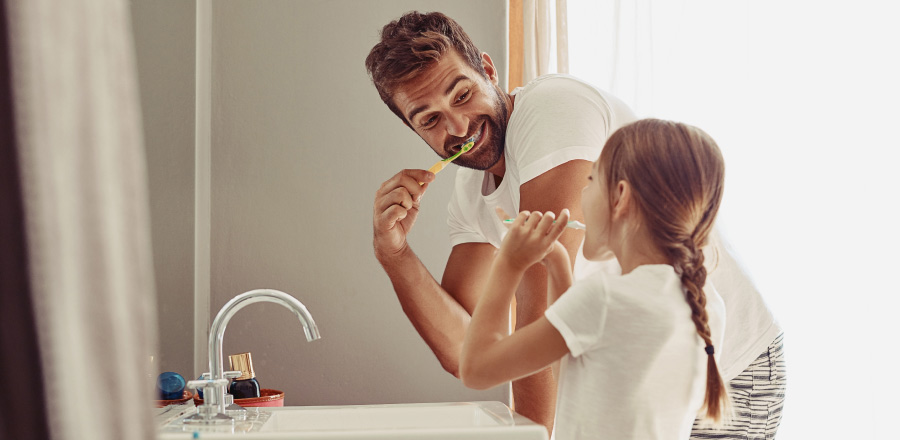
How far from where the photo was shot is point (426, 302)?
52.5 inches

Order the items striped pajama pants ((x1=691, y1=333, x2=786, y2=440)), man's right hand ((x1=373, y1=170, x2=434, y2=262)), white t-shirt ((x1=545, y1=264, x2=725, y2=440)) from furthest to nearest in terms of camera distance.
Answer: man's right hand ((x1=373, y1=170, x2=434, y2=262)) < striped pajama pants ((x1=691, y1=333, x2=786, y2=440)) < white t-shirt ((x1=545, y1=264, x2=725, y2=440))

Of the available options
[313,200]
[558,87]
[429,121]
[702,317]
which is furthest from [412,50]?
[702,317]

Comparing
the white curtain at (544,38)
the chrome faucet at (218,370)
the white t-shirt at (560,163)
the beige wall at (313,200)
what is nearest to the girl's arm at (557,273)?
the white t-shirt at (560,163)

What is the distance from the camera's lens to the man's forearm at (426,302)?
132 centimetres

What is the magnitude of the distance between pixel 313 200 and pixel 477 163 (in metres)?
0.57

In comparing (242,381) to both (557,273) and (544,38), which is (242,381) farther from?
(544,38)

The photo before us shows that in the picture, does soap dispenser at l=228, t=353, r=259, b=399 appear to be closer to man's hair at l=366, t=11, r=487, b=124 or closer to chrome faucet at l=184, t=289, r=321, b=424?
chrome faucet at l=184, t=289, r=321, b=424

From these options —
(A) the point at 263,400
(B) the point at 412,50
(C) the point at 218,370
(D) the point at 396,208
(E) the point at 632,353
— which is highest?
(B) the point at 412,50

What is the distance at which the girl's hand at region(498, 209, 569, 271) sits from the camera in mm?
764

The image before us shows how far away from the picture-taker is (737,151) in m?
1.71

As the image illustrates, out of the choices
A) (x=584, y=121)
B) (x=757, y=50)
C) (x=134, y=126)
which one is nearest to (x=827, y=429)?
(x=757, y=50)

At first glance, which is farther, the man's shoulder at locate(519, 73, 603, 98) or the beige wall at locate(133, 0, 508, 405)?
the beige wall at locate(133, 0, 508, 405)

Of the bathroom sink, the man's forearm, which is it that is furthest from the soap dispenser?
the man's forearm

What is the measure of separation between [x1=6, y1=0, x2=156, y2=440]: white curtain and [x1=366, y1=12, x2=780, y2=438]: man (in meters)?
0.77
